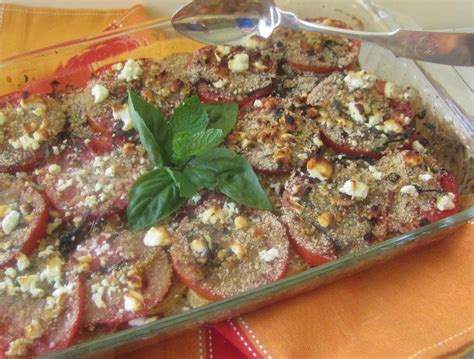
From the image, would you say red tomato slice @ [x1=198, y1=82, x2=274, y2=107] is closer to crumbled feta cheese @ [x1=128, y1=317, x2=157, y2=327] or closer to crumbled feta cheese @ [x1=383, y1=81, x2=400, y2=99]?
crumbled feta cheese @ [x1=383, y1=81, x2=400, y2=99]

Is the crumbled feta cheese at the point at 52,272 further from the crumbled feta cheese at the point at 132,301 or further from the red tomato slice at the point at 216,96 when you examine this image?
the red tomato slice at the point at 216,96

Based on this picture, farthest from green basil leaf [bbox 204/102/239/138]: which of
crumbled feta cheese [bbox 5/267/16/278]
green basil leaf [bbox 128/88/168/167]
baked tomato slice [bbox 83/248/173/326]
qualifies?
crumbled feta cheese [bbox 5/267/16/278]

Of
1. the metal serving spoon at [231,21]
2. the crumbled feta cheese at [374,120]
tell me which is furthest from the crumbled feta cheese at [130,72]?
the crumbled feta cheese at [374,120]

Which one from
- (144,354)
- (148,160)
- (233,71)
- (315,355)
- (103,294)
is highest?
(233,71)

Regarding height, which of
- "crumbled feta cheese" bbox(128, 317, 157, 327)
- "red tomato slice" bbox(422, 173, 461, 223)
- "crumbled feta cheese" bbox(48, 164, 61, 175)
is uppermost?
"red tomato slice" bbox(422, 173, 461, 223)

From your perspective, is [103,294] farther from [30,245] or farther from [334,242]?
[334,242]

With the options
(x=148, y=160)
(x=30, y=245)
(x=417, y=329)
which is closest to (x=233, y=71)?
(x=148, y=160)
